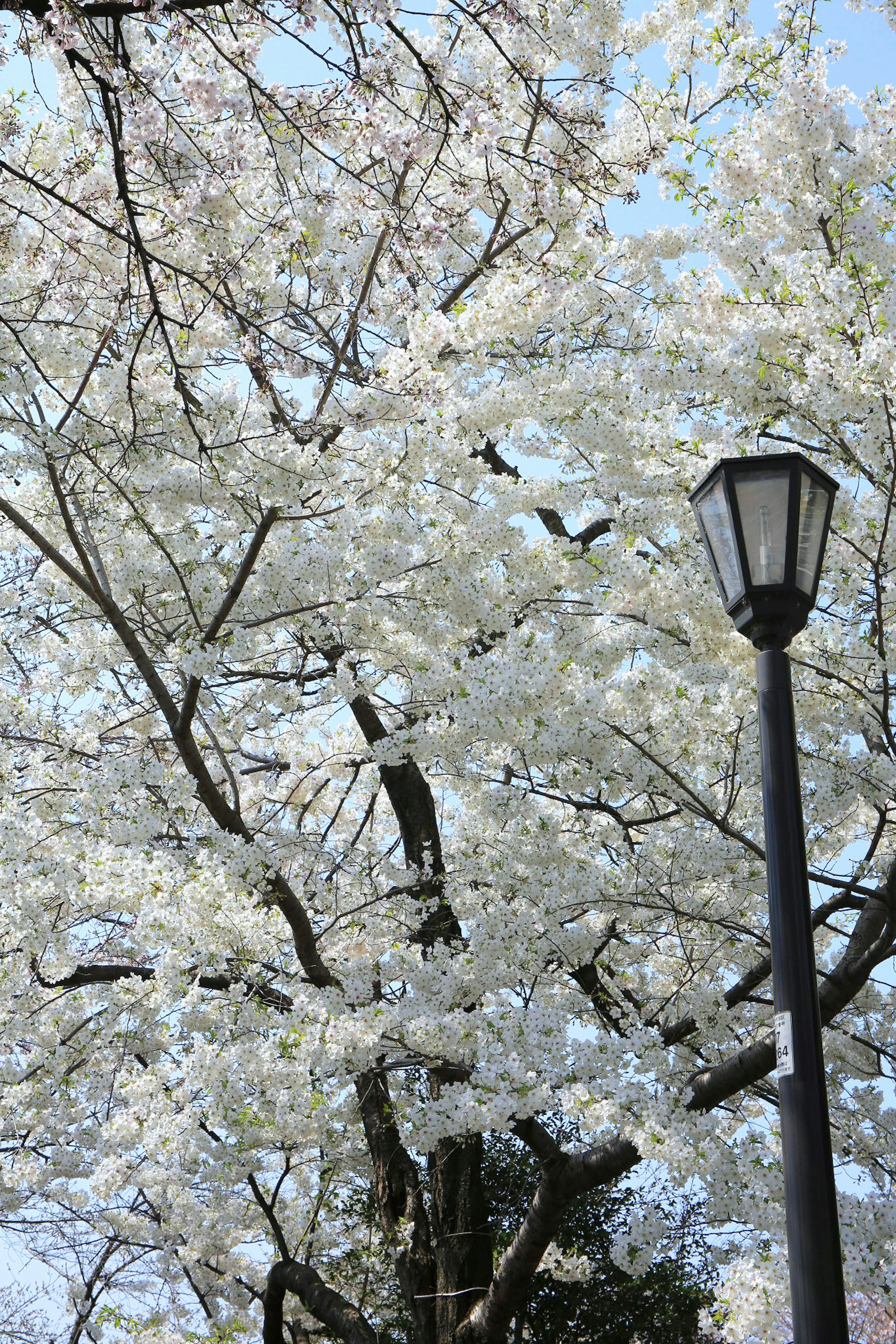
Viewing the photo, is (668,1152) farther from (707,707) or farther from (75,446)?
(75,446)

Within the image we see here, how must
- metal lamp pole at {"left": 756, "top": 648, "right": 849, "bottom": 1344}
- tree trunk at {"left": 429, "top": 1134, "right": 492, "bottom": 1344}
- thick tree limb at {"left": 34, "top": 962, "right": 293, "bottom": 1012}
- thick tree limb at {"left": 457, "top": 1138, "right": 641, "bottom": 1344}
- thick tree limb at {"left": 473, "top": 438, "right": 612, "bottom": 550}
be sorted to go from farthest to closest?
thick tree limb at {"left": 473, "top": 438, "right": 612, "bottom": 550}
tree trunk at {"left": 429, "top": 1134, "right": 492, "bottom": 1344}
thick tree limb at {"left": 34, "top": 962, "right": 293, "bottom": 1012}
thick tree limb at {"left": 457, "top": 1138, "right": 641, "bottom": 1344}
metal lamp pole at {"left": 756, "top": 648, "right": 849, "bottom": 1344}

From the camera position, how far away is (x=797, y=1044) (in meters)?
2.95

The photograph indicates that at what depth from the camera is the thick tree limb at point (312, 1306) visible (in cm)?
761

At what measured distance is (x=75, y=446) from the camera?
5789 millimetres

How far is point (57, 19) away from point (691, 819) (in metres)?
5.76

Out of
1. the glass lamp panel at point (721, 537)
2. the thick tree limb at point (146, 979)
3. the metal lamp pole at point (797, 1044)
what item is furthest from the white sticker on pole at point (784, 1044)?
the thick tree limb at point (146, 979)

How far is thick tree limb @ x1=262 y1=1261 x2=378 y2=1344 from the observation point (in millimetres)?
7605

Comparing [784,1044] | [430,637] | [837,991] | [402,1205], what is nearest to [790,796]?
[784,1044]

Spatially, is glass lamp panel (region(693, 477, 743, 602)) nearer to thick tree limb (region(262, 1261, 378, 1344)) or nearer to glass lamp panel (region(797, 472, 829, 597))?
glass lamp panel (region(797, 472, 829, 597))

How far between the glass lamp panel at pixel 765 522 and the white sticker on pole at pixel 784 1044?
1204mm

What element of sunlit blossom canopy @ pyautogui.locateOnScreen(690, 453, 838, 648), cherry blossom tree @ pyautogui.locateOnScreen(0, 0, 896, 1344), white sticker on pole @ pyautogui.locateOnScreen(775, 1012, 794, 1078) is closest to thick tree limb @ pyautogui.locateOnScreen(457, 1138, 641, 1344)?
cherry blossom tree @ pyautogui.locateOnScreen(0, 0, 896, 1344)

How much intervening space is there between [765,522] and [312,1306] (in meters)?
6.86

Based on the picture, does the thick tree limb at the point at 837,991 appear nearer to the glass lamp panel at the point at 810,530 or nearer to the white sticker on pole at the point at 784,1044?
the glass lamp panel at the point at 810,530

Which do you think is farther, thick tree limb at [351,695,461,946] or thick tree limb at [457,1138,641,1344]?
thick tree limb at [351,695,461,946]
